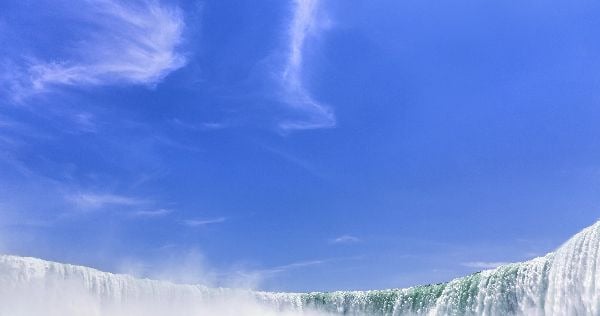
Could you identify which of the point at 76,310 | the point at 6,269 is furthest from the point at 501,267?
the point at 6,269

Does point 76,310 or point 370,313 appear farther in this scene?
point 370,313

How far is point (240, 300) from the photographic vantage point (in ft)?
164

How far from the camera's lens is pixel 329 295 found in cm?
5216

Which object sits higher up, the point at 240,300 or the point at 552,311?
the point at 240,300

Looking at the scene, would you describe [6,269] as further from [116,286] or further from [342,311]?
[342,311]

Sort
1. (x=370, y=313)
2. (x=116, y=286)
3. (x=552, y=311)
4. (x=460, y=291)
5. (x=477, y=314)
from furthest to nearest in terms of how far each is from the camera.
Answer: (x=370, y=313) < (x=116, y=286) < (x=460, y=291) < (x=477, y=314) < (x=552, y=311)

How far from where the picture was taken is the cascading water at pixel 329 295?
30062 mm

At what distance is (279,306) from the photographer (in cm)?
5134

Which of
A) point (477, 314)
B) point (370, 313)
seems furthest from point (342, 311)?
point (477, 314)

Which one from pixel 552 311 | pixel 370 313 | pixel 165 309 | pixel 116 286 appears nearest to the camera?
pixel 552 311

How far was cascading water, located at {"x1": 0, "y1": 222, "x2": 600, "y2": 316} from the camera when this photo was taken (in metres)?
30.1

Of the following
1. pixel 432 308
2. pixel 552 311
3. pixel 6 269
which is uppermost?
pixel 6 269

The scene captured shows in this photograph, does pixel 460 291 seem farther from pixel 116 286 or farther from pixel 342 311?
pixel 116 286

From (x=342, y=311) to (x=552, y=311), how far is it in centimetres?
2219
